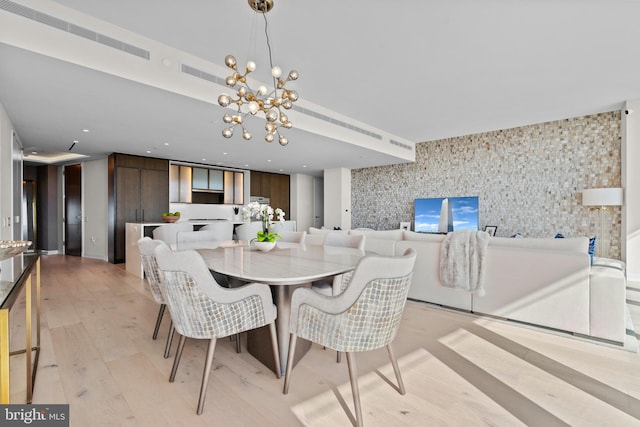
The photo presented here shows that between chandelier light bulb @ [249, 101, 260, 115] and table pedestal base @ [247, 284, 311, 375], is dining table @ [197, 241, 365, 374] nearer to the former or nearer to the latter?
table pedestal base @ [247, 284, 311, 375]

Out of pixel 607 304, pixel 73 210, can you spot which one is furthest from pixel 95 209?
pixel 607 304

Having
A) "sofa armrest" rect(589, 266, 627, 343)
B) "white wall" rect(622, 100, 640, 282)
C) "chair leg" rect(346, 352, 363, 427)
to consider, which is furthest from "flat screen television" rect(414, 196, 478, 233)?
"chair leg" rect(346, 352, 363, 427)

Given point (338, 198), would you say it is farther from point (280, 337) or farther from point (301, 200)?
point (280, 337)

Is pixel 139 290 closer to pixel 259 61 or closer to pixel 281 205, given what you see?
pixel 259 61

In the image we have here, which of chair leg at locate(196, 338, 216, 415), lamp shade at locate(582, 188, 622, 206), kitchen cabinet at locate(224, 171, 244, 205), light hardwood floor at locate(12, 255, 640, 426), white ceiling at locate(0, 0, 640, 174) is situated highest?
white ceiling at locate(0, 0, 640, 174)

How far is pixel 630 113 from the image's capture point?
4918 millimetres

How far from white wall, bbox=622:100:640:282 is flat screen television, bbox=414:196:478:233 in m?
2.41

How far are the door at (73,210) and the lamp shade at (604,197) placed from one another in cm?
1090

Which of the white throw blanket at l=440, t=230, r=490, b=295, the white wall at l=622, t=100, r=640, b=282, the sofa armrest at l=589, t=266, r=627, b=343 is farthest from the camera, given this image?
the white wall at l=622, t=100, r=640, b=282

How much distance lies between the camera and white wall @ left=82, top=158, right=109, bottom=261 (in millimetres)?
7027

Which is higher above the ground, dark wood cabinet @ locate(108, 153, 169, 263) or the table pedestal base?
dark wood cabinet @ locate(108, 153, 169, 263)

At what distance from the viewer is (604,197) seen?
501cm

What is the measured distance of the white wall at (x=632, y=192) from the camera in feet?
15.9

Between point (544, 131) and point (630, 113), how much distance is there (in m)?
1.30
